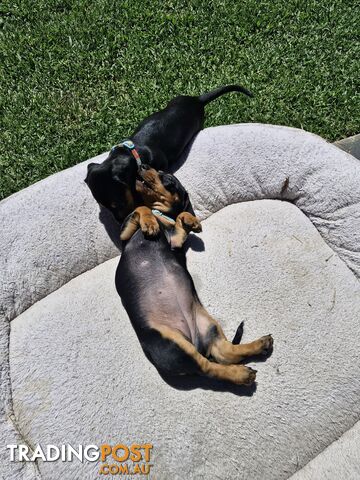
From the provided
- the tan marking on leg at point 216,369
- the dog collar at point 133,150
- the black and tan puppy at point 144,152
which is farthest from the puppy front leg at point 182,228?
the tan marking on leg at point 216,369

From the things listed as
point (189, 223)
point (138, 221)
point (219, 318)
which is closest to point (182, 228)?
point (189, 223)

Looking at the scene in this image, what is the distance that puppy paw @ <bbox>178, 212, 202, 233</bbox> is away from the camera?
329cm

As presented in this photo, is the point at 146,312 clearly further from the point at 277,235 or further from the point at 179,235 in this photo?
the point at 277,235

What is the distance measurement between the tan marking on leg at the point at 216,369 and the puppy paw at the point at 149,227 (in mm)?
624

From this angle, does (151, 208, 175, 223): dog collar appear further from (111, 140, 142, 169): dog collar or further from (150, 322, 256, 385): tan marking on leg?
(150, 322, 256, 385): tan marking on leg

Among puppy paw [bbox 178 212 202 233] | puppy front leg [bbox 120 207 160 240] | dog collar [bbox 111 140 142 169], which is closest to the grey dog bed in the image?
puppy paw [bbox 178 212 202 233]

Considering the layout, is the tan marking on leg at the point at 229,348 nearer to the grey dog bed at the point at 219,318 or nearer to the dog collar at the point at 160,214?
the grey dog bed at the point at 219,318

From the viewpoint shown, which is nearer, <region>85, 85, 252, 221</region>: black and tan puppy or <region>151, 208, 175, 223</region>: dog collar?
<region>85, 85, 252, 221</region>: black and tan puppy

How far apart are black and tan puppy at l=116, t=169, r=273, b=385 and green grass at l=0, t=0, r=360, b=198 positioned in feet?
4.64

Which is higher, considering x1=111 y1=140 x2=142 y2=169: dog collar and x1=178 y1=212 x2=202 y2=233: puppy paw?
x1=111 y1=140 x2=142 y2=169: dog collar

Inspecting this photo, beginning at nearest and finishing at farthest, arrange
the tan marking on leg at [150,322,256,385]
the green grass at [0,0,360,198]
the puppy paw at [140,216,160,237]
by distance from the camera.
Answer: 1. the tan marking on leg at [150,322,256,385]
2. the puppy paw at [140,216,160,237]
3. the green grass at [0,0,360,198]

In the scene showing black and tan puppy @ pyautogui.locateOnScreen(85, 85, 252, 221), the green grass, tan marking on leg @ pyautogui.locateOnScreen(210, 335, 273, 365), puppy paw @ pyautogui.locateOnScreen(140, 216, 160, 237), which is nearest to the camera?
tan marking on leg @ pyautogui.locateOnScreen(210, 335, 273, 365)

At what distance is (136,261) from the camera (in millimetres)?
3156

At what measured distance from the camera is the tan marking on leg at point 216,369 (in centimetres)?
281
